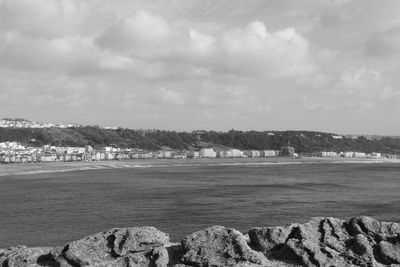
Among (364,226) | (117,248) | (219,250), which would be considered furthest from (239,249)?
(364,226)

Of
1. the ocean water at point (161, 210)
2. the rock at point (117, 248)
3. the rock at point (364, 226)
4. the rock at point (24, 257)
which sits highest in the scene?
the rock at point (364, 226)

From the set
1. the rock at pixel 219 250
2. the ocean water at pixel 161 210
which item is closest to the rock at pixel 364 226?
the rock at pixel 219 250

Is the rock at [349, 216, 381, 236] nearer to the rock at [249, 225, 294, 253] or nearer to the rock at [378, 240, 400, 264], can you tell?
the rock at [378, 240, 400, 264]

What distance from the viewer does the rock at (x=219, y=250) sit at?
1795 centimetres

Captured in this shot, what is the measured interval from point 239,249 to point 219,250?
0.67 meters

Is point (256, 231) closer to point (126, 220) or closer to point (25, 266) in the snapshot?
point (25, 266)

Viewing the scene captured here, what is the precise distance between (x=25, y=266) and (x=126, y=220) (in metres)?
27.2

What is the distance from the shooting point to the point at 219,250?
18.4 metres

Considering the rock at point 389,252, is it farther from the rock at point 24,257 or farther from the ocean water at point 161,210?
the ocean water at point 161,210

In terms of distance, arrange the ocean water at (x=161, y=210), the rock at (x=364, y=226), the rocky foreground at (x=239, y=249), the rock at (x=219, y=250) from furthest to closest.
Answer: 1. the ocean water at (x=161, y=210)
2. the rock at (x=364, y=226)
3. the rocky foreground at (x=239, y=249)
4. the rock at (x=219, y=250)

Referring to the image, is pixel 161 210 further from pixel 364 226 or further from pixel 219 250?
pixel 219 250

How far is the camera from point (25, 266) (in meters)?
19.2

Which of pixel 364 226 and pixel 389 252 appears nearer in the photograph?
pixel 389 252

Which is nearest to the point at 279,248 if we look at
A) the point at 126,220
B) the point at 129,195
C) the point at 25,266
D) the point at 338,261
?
the point at 338,261
